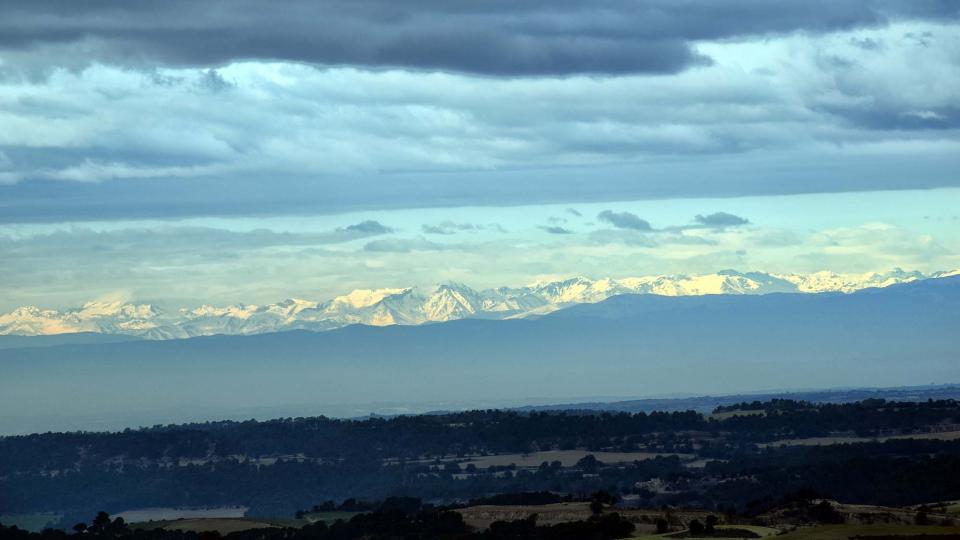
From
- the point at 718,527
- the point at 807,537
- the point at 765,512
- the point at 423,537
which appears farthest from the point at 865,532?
the point at 423,537

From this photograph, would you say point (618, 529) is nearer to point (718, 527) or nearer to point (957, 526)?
point (718, 527)

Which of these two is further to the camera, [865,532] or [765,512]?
[765,512]

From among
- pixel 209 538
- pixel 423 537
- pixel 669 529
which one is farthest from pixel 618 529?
pixel 209 538

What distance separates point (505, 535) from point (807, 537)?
36569 mm

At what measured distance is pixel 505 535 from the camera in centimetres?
19038

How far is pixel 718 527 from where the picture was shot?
17988 centimetres

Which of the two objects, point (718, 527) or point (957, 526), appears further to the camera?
point (718, 527)

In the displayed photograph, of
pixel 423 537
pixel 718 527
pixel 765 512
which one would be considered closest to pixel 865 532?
pixel 718 527

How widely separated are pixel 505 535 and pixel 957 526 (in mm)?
44465

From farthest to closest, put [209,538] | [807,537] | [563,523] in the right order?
[563,523]
[209,538]
[807,537]

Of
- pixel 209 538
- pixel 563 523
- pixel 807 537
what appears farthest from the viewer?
pixel 563 523

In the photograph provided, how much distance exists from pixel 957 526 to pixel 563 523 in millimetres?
42281

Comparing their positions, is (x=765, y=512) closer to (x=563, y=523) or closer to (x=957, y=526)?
(x=563, y=523)

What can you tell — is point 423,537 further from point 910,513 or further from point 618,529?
point 910,513
